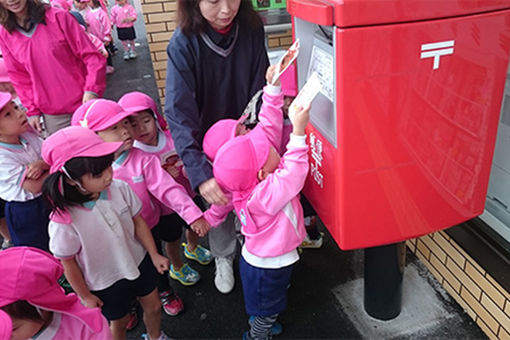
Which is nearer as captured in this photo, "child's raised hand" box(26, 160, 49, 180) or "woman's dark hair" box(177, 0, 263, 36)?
"woman's dark hair" box(177, 0, 263, 36)

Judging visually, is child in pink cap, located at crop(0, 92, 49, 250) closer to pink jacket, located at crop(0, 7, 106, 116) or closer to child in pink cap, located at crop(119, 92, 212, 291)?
child in pink cap, located at crop(119, 92, 212, 291)

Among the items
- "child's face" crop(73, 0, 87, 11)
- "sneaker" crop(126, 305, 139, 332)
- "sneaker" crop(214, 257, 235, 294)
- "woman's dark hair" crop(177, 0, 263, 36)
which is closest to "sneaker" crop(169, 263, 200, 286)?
"sneaker" crop(214, 257, 235, 294)

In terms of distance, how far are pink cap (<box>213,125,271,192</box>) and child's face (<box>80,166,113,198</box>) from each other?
15.6 inches

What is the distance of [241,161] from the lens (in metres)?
1.55

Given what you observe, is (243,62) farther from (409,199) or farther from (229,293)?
(229,293)

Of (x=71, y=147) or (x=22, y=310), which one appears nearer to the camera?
(x=22, y=310)

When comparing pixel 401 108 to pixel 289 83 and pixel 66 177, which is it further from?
pixel 66 177

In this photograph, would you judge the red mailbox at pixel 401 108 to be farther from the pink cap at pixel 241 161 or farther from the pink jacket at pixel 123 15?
the pink jacket at pixel 123 15

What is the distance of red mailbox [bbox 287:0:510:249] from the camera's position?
1.26 metres

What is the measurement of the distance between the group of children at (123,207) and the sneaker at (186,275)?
0.74 ft

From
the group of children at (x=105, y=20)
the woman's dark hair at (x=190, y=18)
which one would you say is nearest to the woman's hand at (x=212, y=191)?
the woman's dark hair at (x=190, y=18)

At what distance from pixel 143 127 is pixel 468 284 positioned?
5.74ft

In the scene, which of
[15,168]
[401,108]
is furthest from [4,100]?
[401,108]

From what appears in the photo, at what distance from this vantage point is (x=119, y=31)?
25.5 feet
